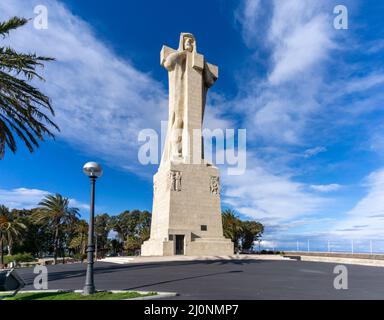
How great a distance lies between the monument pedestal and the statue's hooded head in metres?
11.8

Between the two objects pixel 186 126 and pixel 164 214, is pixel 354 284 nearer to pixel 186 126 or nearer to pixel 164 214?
pixel 164 214

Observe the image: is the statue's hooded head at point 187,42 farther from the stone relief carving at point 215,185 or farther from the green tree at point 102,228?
the green tree at point 102,228

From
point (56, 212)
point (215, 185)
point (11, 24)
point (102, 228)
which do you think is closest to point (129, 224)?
point (102, 228)

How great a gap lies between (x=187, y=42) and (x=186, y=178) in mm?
13688

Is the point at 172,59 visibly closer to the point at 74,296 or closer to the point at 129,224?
the point at 74,296

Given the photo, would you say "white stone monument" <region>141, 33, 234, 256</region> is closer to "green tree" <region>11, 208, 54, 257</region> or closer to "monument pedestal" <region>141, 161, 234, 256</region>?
"monument pedestal" <region>141, 161, 234, 256</region>

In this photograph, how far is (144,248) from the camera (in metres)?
29.3

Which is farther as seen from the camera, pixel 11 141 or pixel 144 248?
pixel 144 248

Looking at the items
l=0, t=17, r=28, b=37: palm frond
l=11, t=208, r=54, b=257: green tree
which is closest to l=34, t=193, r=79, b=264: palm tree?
l=11, t=208, r=54, b=257: green tree

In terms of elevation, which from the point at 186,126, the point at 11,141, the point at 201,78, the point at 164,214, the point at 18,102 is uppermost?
the point at 201,78

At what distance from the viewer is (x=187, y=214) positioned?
2744 cm
